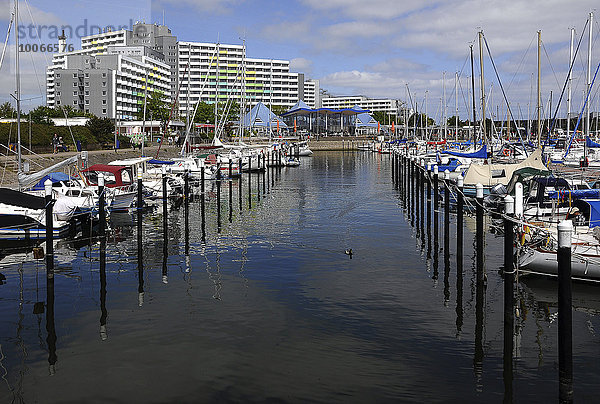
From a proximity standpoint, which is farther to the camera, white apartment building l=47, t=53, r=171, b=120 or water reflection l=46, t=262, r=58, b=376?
white apartment building l=47, t=53, r=171, b=120

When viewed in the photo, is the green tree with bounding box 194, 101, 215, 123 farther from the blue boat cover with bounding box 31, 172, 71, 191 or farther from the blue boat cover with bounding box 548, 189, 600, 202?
the blue boat cover with bounding box 548, 189, 600, 202

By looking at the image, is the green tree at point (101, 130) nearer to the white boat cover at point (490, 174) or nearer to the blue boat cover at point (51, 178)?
the blue boat cover at point (51, 178)

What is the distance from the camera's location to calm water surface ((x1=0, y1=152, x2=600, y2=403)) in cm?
1352

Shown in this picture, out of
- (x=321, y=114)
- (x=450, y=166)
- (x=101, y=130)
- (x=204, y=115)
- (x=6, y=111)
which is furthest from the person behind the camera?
(x=321, y=114)

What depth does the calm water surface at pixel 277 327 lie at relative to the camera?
44.4 ft

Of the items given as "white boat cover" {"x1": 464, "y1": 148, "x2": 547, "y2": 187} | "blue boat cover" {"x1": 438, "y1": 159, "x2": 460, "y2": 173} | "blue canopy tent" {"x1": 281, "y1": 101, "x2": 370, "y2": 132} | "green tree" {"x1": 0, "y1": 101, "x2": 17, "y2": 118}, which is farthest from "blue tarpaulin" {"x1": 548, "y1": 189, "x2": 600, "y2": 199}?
"blue canopy tent" {"x1": 281, "y1": 101, "x2": 370, "y2": 132}

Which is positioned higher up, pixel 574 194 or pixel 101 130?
pixel 101 130

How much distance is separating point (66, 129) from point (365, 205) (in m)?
56.1

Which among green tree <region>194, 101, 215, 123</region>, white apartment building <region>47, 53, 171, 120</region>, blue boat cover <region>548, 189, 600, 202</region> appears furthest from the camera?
white apartment building <region>47, 53, 171, 120</region>

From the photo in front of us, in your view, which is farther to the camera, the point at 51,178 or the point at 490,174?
the point at 490,174

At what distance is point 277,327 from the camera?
1742 centimetres

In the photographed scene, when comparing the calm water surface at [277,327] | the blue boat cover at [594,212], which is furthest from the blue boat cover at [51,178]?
the blue boat cover at [594,212]

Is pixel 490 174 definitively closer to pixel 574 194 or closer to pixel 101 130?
pixel 574 194

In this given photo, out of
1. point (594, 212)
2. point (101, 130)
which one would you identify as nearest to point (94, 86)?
point (101, 130)
